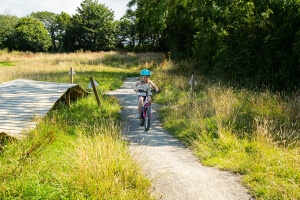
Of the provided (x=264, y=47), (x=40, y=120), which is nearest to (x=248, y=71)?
(x=264, y=47)

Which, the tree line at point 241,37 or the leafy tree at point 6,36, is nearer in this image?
the tree line at point 241,37

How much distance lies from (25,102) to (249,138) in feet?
20.1

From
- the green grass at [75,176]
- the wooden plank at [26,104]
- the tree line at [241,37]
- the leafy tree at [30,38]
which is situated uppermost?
the leafy tree at [30,38]

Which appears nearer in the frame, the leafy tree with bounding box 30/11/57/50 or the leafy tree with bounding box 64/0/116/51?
the leafy tree with bounding box 64/0/116/51

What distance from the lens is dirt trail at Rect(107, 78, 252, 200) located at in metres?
3.79

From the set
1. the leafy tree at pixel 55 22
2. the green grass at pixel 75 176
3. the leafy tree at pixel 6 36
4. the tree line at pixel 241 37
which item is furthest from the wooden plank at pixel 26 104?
the leafy tree at pixel 55 22

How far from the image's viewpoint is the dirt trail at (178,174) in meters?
3.79

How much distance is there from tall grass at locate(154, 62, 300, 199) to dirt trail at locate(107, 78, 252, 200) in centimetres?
24

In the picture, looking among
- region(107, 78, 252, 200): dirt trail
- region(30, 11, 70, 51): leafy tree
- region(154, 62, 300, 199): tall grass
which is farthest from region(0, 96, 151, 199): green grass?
region(30, 11, 70, 51): leafy tree

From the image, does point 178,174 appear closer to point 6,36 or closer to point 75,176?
point 75,176

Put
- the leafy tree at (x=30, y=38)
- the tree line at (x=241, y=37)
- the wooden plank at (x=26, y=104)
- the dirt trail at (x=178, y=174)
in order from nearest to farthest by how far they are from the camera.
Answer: the dirt trail at (x=178, y=174) → the wooden plank at (x=26, y=104) → the tree line at (x=241, y=37) → the leafy tree at (x=30, y=38)

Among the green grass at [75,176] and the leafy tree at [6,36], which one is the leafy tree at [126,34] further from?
the green grass at [75,176]

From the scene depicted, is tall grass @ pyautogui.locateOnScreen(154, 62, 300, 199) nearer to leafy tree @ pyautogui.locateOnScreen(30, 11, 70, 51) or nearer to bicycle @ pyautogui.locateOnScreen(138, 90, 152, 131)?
bicycle @ pyautogui.locateOnScreen(138, 90, 152, 131)

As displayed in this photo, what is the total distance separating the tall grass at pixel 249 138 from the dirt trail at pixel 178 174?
0.80ft
